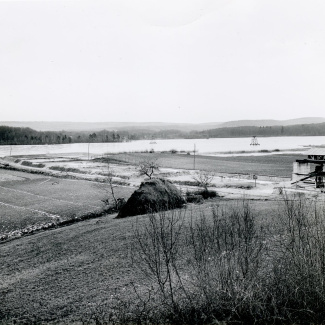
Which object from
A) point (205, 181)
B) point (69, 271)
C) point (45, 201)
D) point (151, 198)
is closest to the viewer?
point (69, 271)

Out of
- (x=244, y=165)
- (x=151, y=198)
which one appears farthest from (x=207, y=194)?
(x=244, y=165)

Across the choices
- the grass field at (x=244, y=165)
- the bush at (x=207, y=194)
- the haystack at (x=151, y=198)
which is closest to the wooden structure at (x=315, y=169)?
the bush at (x=207, y=194)

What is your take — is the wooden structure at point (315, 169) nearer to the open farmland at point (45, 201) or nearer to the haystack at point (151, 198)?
the haystack at point (151, 198)

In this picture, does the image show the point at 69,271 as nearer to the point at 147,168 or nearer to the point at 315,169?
the point at 315,169

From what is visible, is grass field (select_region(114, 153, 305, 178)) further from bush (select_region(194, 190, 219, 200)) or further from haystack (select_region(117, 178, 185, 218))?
haystack (select_region(117, 178, 185, 218))

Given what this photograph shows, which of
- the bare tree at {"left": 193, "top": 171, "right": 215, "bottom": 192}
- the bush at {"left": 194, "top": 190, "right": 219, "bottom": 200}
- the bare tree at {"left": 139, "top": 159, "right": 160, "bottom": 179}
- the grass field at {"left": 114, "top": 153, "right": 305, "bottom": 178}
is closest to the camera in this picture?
the bush at {"left": 194, "top": 190, "right": 219, "bottom": 200}

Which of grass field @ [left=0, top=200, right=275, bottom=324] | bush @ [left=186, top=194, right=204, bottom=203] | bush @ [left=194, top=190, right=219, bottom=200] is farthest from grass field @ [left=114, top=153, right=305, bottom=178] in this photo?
grass field @ [left=0, top=200, right=275, bottom=324]

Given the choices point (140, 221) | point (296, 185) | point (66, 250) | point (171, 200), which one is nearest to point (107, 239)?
point (66, 250)
